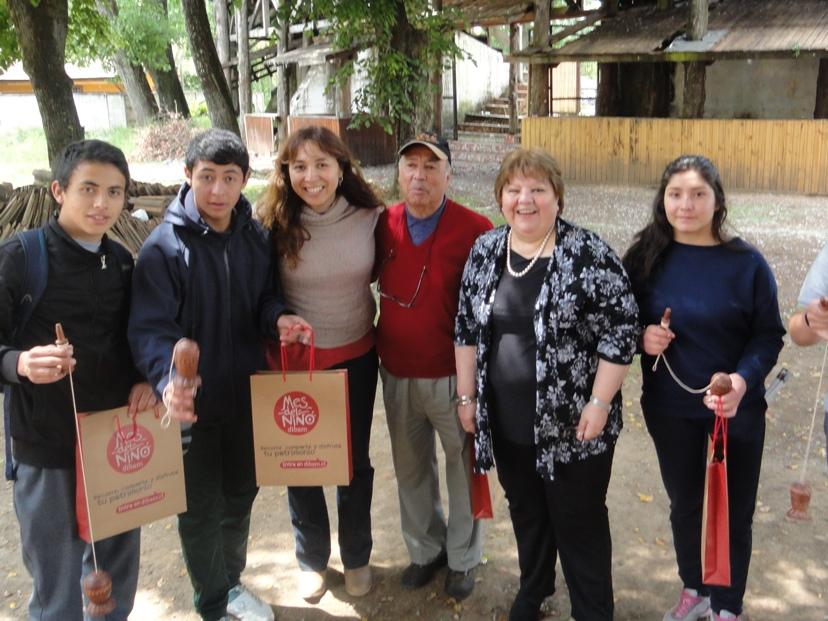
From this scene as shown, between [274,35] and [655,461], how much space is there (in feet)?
68.3

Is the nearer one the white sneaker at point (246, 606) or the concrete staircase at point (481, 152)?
the white sneaker at point (246, 606)

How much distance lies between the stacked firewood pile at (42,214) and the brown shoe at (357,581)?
4512 millimetres

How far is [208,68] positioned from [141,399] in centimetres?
1025

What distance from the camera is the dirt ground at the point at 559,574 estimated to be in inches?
134

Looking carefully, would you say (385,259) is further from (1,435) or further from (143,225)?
(143,225)

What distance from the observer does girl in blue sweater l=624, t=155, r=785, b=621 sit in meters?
2.70

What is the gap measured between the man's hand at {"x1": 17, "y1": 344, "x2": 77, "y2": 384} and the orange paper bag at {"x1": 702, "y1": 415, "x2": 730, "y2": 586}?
209cm

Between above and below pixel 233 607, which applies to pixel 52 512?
above

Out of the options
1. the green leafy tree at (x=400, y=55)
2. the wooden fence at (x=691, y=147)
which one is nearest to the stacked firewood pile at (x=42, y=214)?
the green leafy tree at (x=400, y=55)

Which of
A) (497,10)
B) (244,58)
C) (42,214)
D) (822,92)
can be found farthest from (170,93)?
(822,92)

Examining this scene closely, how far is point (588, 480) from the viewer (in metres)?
2.82

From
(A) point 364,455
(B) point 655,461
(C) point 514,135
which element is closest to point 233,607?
(A) point 364,455

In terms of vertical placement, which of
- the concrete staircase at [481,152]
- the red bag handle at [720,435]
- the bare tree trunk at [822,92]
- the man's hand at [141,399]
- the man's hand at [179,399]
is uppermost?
the bare tree trunk at [822,92]

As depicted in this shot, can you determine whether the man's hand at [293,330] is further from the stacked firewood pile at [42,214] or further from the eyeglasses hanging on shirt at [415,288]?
the stacked firewood pile at [42,214]
